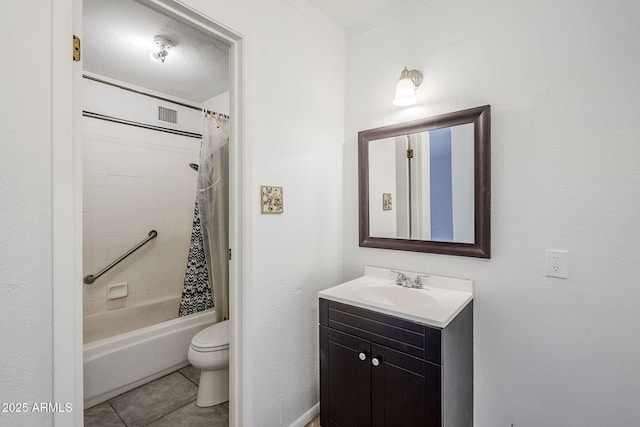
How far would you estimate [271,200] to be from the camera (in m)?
1.53

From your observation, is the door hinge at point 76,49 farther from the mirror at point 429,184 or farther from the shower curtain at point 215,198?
the mirror at point 429,184

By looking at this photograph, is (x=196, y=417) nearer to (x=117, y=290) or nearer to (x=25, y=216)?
(x=117, y=290)

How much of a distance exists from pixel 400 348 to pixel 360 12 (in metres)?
1.89

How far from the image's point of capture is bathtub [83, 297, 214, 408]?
6.14 feet

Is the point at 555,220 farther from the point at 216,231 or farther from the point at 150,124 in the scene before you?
the point at 150,124

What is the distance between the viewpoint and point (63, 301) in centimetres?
92

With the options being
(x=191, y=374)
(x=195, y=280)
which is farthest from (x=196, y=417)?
(x=195, y=280)

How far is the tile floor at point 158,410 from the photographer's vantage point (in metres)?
1.75

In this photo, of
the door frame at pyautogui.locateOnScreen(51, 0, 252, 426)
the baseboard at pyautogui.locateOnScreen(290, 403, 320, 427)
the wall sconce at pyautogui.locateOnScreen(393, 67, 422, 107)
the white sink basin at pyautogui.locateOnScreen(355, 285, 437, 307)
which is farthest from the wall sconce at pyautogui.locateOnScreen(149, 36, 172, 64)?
the baseboard at pyautogui.locateOnScreen(290, 403, 320, 427)

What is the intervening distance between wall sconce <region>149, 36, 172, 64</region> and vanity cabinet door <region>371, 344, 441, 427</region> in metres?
2.28

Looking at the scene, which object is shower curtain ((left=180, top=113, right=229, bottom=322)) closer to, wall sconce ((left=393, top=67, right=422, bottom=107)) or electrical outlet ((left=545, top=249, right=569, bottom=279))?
wall sconce ((left=393, top=67, right=422, bottom=107))

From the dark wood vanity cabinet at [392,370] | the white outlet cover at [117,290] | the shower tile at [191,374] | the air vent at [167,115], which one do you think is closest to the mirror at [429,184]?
the dark wood vanity cabinet at [392,370]

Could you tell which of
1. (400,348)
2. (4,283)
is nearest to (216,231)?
(4,283)

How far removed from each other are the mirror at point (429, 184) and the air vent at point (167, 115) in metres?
1.99
